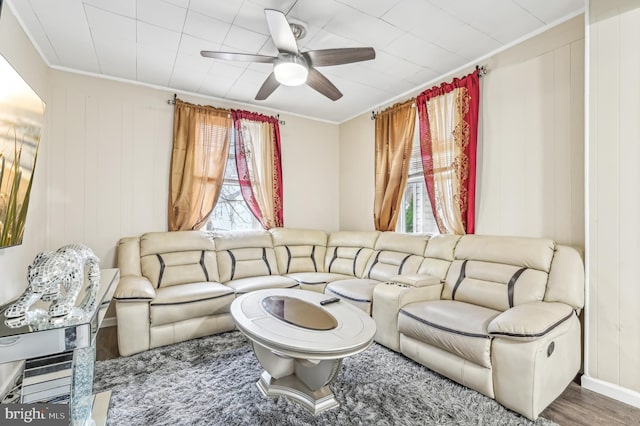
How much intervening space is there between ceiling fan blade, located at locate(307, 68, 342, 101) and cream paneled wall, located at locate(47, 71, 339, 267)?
1.82 meters

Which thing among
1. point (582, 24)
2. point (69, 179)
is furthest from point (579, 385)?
point (69, 179)

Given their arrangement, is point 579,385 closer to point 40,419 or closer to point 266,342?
point 266,342

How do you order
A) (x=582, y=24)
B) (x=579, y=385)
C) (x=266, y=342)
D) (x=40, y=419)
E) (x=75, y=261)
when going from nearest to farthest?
(x=40, y=419), (x=75, y=261), (x=266, y=342), (x=579, y=385), (x=582, y=24)

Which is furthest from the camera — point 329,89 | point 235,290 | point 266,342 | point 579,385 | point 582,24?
point 235,290

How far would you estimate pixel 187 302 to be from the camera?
269 cm

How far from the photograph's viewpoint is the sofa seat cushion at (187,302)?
8.48 ft

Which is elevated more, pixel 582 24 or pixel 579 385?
pixel 582 24

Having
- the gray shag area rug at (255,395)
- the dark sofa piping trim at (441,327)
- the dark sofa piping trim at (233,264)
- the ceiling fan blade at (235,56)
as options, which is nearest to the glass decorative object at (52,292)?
the gray shag area rug at (255,395)

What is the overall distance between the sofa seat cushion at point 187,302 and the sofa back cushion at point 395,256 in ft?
5.24

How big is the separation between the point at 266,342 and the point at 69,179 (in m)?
2.89

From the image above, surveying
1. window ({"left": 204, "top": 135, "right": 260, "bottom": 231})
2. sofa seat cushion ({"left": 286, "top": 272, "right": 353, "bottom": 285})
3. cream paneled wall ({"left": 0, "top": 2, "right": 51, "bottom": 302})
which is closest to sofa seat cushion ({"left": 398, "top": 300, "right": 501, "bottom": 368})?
sofa seat cushion ({"left": 286, "top": 272, "right": 353, "bottom": 285})

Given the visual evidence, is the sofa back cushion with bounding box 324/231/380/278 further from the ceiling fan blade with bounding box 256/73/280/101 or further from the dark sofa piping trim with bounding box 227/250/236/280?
the ceiling fan blade with bounding box 256/73/280/101

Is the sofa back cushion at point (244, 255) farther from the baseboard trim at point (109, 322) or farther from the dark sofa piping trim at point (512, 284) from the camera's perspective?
the dark sofa piping trim at point (512, 284)

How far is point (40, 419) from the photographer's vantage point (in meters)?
1.23
